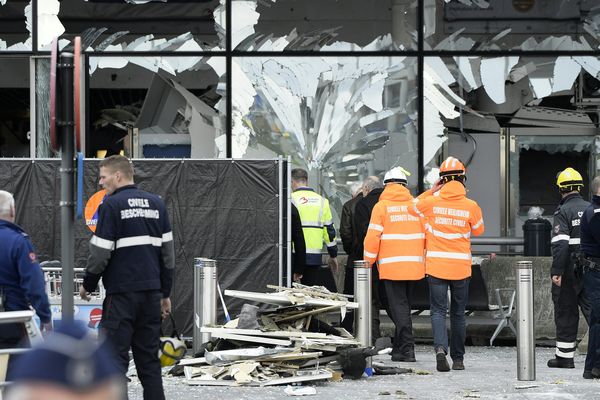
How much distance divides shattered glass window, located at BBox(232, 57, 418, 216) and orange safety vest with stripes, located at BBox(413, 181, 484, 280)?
4.93 m

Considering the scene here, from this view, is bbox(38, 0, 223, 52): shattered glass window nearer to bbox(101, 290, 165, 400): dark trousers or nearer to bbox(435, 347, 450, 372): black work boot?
bbox(435, 347, 450, 372): black work boot

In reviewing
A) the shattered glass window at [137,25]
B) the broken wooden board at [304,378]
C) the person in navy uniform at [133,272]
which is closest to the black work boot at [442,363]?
the broken wooden board at [304,378]

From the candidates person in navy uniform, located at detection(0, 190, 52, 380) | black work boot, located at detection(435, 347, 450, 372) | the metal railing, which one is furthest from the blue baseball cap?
black work boot, located at detection(435, 347, 450, 372)

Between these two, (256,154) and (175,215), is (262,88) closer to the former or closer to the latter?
(256,154)

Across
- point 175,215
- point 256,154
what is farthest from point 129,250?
point 256,154

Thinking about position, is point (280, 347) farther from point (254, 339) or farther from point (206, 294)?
point (206, 294)

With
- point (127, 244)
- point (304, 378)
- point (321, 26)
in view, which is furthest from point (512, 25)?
point (127, 244)

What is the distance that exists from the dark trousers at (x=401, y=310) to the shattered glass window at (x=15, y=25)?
711cm

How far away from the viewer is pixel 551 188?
16.9 meters

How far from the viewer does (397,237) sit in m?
12.0

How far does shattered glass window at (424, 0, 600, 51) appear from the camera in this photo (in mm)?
16641

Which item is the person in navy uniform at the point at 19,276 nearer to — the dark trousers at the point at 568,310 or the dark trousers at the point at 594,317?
the dark trousers at the point at 594,317

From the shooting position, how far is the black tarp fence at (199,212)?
1301 centimetres

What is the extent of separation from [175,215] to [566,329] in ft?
14.5
